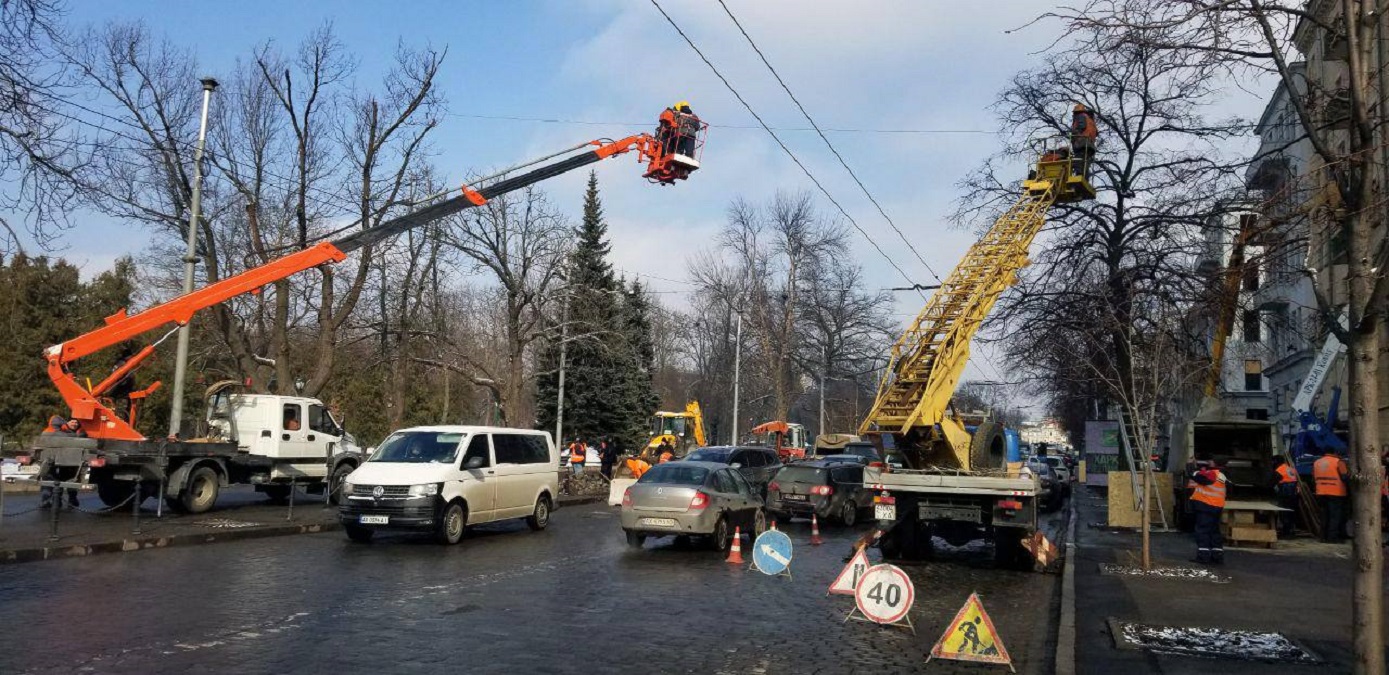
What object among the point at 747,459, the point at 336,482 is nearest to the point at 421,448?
the point at 336,482

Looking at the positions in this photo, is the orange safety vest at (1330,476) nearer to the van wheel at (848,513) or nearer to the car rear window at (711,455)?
the van wheel at (848,513)

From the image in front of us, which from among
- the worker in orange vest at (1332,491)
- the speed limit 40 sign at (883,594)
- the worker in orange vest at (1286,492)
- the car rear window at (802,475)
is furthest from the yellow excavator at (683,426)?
the speed limit 40 sign at (883,594)

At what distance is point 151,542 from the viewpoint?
15047 millimetres

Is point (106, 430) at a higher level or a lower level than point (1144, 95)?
lower

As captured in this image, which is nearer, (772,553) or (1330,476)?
(772,553)

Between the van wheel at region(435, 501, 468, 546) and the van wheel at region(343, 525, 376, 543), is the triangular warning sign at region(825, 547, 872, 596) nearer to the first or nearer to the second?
the van wheel at region(435, 501, 468, 546)

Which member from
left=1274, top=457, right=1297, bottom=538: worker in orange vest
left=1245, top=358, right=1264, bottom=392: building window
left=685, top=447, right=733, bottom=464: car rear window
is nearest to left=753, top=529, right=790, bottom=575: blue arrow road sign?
left=685, top=447, right=733, bottom=464: car rear window

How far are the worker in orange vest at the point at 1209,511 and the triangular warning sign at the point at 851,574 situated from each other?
21.7 ft

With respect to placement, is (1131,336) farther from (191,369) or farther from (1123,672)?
(191,369)

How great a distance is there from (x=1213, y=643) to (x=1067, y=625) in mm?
1278

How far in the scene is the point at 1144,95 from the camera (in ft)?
80.3

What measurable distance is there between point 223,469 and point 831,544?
39.0 ft

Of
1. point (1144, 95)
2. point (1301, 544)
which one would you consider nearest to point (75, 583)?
point (1301, 544)

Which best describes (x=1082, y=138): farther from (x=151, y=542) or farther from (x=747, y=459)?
(x=151, y=542)
